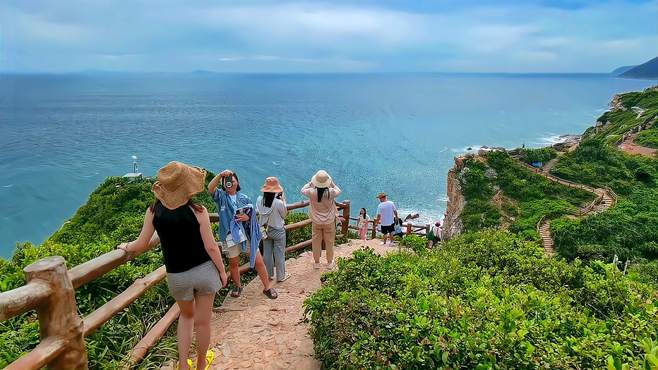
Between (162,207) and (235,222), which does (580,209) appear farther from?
(162,207)

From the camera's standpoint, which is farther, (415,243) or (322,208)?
(415,243)

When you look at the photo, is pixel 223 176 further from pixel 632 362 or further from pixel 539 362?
pixel 632 362

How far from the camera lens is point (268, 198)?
5.79m

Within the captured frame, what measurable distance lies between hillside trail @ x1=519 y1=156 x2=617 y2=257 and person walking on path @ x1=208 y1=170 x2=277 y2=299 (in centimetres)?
2091

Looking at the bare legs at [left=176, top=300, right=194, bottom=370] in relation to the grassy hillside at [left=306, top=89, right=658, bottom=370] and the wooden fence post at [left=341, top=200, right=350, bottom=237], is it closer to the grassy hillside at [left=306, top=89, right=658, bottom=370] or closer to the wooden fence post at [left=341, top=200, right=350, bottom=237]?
the grassy hillside at [left=306, top=89, right=658, bottom=370]

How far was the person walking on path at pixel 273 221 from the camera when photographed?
19.0ft

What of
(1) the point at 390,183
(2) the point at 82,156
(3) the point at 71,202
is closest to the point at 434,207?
(1) the point at 390,183

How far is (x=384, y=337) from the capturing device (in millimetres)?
3350

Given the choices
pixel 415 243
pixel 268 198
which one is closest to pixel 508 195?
pixel 415 243

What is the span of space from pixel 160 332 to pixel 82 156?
58.1 m

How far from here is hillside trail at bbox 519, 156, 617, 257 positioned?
2427 centimetres

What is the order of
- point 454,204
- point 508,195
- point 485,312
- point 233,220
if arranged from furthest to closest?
1. point 454,204
2. point 508,195
3. point 233,220
4. point 485,312

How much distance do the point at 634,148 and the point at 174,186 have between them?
42.9 meters

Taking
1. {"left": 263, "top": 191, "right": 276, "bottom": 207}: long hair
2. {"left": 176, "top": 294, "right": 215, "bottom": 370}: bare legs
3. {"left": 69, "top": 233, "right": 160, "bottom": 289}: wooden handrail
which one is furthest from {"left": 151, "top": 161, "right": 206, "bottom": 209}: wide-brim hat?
{"left": 263, "top": 191, "right": 276, "bottom": 207}: long hair
